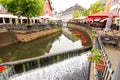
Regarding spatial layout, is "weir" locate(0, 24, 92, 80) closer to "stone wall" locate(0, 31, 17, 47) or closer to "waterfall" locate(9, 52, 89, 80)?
"waterfall" locate(9, 52, 89, 80)

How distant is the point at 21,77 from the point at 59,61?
3.62 metres

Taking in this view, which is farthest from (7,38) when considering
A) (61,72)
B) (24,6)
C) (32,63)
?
(61,72)

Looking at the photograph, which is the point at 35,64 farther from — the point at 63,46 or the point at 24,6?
the point at 24,6

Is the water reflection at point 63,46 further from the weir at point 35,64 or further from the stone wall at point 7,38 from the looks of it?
the stone wall at point 7,38

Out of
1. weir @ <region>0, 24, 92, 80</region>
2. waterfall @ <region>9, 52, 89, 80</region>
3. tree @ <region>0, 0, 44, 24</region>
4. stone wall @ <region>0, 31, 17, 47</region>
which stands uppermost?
tree @ <region>0, 0, 44, 24</region>

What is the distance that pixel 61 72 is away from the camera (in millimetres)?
11211

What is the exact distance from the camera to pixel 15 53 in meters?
17.9

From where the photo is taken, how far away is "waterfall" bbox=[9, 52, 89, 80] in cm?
1033

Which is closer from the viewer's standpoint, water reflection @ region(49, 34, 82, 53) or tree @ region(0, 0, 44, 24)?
water reflection @ region(49, 34, 82, 53)

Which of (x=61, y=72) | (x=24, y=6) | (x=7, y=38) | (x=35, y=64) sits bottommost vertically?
(x=61, y=72)

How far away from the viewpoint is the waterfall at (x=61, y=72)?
33.9ft

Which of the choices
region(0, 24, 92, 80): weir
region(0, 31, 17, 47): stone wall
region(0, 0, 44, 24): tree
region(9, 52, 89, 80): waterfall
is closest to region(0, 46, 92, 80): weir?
region(0, 24, 92, 80): weir

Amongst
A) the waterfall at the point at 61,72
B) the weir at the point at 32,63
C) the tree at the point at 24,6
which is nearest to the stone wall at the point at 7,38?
the tree at the point at 24,6

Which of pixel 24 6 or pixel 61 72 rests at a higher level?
pixel 24 6
